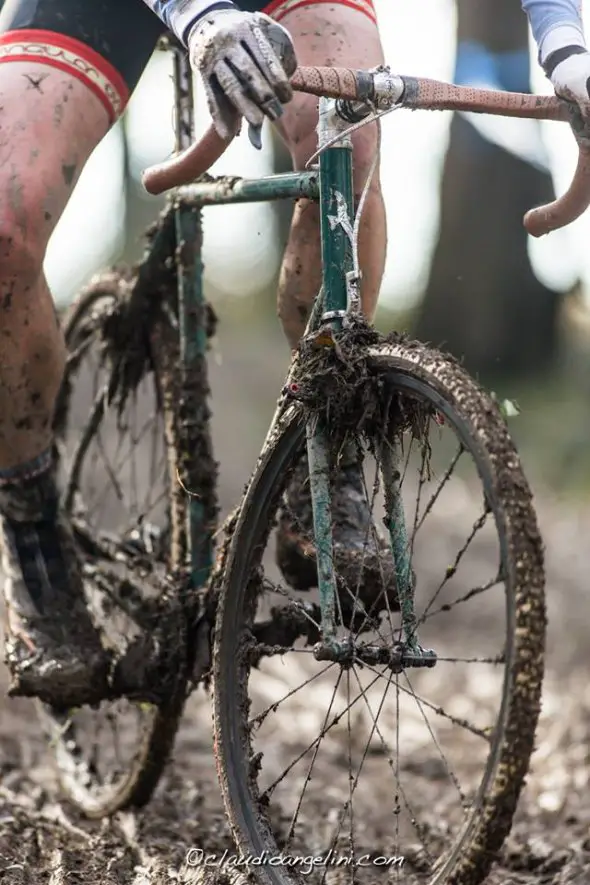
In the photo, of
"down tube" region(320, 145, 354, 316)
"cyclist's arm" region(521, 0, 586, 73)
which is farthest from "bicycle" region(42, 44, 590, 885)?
"cyclist's arm" region(521, 0, 586, 73)

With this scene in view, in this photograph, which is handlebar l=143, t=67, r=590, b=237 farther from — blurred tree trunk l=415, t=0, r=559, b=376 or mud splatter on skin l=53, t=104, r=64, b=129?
blurred tree trunk l=415, t=0, r=559, b=376

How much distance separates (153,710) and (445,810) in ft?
2.81

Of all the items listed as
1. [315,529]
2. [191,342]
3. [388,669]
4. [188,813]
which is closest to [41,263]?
[191,342]

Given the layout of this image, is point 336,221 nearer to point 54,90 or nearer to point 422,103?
point 422,103

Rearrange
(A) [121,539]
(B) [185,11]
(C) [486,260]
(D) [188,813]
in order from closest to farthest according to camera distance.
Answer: (B) [185,11]
(D) [188,813]
(A) [121,539]
(C) [486,260]

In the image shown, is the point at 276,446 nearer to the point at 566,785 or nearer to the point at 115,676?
the point at 115,676

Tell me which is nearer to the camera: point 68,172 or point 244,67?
point 244,67

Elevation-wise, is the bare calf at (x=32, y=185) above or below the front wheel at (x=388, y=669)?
above

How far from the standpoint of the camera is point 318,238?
244 cm

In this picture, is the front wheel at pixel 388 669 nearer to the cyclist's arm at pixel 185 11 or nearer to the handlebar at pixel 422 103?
the handlebar at pixel 422 103

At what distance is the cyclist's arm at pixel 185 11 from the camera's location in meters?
1.90

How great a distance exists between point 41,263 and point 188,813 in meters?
1.45

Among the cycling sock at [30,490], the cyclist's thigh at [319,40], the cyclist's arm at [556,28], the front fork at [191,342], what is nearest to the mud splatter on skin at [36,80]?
the cyclist's thigh at [319,40]

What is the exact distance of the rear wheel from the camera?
2.93m
